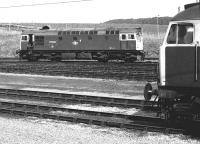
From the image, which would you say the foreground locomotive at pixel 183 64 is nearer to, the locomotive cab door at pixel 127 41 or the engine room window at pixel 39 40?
the locomotive cab door at pixel 127 41

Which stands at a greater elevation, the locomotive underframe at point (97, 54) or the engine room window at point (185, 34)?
the engine room window at point (185, 34)

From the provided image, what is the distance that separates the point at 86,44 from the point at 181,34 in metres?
27.8

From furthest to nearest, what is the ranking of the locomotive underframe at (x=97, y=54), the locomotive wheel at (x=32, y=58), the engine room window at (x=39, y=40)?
the locomotive wheel at (x=32, y=58)
the engine room window at (x=39, y=40)
the locomotive underframe at (x=97, y=54)

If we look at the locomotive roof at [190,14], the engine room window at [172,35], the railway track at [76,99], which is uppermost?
the locomotive roof at [190,14]

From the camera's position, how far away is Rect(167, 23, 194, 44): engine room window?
9.28 m

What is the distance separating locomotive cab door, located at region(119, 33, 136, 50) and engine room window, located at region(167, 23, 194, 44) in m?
25.9

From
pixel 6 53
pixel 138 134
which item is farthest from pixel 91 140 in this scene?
pixel 6 53

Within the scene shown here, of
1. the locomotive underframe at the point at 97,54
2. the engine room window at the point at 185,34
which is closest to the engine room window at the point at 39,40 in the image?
the locomotive underframe at the point at 97,54

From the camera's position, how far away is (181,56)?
9445 millimetres

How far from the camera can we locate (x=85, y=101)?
579 inches

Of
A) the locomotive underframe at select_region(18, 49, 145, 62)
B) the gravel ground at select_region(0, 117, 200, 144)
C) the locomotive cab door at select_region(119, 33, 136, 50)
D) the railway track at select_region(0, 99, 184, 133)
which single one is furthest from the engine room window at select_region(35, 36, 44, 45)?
the gravel ground at select_region(0, 117, 200, 144)

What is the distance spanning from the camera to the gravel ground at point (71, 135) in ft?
30.1

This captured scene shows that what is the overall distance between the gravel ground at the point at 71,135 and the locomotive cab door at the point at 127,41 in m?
24.9

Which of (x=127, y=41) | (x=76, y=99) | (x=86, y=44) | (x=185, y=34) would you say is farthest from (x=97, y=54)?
(x=185, y=34)
